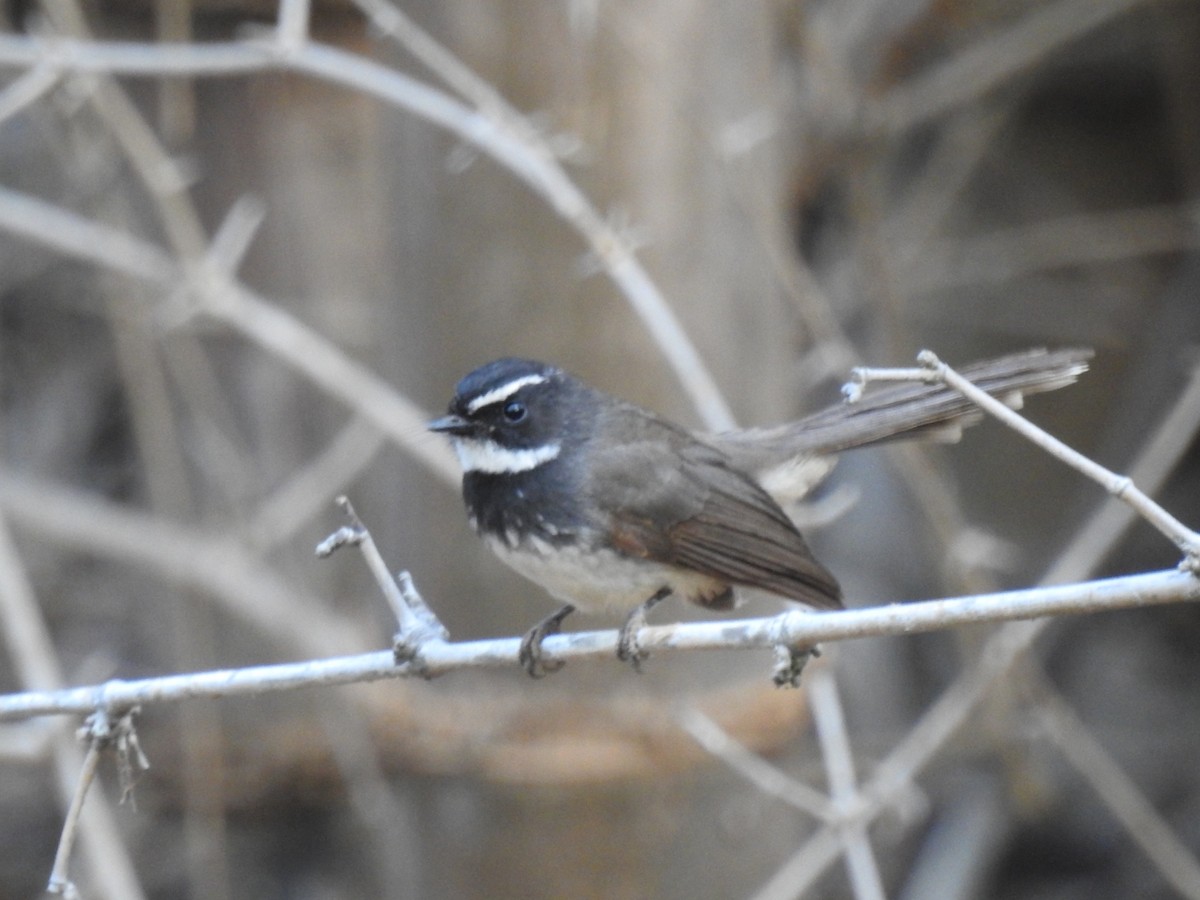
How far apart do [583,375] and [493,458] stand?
24.0 inches

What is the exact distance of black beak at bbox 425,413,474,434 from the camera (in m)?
3.98

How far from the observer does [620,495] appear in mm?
4184

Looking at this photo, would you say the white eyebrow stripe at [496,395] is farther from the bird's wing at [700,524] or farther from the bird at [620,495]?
the bird's wing at [700,524]

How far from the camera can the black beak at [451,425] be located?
398 cm

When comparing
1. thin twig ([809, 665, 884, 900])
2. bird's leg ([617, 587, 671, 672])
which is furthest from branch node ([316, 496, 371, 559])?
thin twig ([809, 665, 884, 900])

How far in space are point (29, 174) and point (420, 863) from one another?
4.68 metres

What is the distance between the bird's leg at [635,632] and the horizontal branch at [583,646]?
0.14 m

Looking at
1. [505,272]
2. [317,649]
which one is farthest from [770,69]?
[317,649]

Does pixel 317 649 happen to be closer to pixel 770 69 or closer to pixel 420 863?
pixel 420 863

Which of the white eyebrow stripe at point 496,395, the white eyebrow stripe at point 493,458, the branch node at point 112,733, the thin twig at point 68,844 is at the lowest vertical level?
the thin twig at point 68,844

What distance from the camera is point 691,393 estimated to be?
164 inches

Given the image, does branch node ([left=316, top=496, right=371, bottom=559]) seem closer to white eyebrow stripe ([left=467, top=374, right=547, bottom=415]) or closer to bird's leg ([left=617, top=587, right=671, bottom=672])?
bird's leg ([left=617, top=587, right=671, bottom=672])

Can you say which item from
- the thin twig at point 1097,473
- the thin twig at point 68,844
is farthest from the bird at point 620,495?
the thin twig at point 1097,473

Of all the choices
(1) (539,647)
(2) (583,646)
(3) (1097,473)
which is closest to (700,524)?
(1) (539,647)
